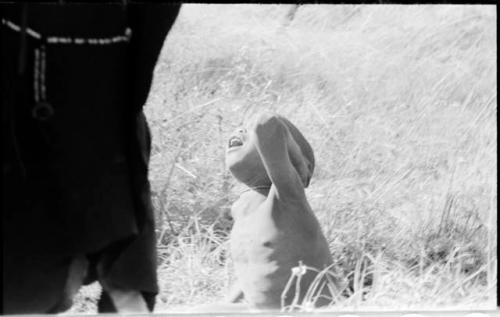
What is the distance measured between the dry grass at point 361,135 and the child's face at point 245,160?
1.6 inches

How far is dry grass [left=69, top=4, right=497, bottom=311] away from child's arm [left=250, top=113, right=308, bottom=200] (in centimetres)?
7

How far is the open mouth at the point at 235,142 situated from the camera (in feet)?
8.43

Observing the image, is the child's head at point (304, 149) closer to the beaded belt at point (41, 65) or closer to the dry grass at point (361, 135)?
the dry grass at point (361, 135)

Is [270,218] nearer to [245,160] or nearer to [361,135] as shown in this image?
[245,160]

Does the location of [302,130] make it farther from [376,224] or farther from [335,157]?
[376,224]

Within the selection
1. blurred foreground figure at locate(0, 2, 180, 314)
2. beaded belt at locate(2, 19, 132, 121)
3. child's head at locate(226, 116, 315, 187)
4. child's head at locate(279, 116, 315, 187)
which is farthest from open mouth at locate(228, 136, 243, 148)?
beaded belt at locate(2, 19, 132, 121)

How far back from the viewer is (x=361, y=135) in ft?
8.82

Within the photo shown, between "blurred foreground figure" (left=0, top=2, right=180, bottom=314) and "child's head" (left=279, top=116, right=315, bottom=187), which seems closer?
"blurred foreground figure" (left=0, top=2, right=180, bottom=314)

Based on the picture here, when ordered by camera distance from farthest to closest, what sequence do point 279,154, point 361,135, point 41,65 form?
point 361,135
point 279,154
point 41,65

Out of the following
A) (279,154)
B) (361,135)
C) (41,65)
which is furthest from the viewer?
(361,135)

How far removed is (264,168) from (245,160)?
0.19 ft

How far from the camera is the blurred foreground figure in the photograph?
2.22 meters

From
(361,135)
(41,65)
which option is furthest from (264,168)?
(41,65)

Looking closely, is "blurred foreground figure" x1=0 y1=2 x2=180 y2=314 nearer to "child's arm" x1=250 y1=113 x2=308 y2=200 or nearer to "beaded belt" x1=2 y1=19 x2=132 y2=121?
"beaded belt" x1=2 y1=19 x2=132 y2=121
